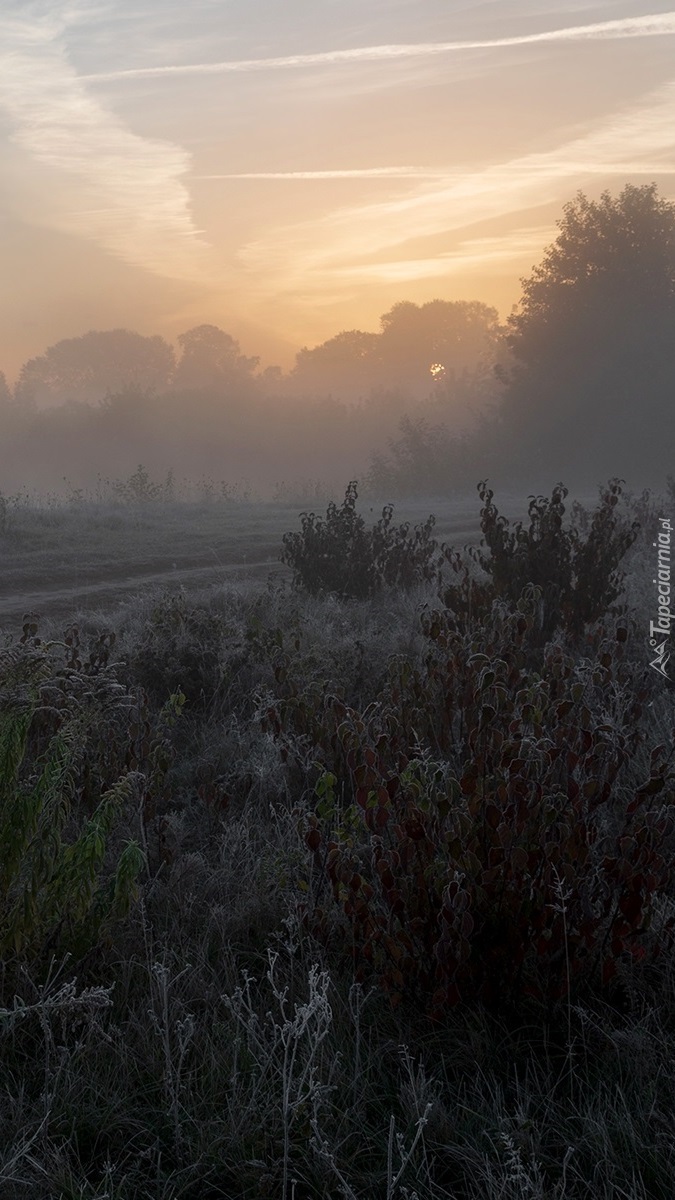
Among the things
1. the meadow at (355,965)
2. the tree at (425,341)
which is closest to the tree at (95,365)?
the tree at (425,341)

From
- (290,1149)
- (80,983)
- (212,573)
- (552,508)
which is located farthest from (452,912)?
(212,573)

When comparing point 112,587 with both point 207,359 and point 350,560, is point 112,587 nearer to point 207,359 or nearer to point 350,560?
point 350,560

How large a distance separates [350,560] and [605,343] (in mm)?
32031

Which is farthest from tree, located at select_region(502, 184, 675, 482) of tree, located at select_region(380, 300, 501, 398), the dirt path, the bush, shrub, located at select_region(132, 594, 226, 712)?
shrub, located at select_region(132, 594, 226, 712)

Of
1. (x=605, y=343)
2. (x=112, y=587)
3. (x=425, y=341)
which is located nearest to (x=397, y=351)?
(x=425, y=341)

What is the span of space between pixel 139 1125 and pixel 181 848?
1782 millimetres

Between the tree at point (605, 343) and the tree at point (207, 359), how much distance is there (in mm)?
26025

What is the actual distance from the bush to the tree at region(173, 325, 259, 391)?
52.0 m

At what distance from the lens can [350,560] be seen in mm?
10367

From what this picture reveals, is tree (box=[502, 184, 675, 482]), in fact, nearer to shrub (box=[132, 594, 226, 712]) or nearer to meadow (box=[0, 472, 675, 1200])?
shrub (box=[132, 594, 226, 712])

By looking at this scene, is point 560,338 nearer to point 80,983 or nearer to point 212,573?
point 212,573

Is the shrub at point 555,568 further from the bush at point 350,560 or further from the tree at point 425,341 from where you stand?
the tree at point 425,341

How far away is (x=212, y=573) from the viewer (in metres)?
12.6

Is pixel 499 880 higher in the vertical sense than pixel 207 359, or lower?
lower
